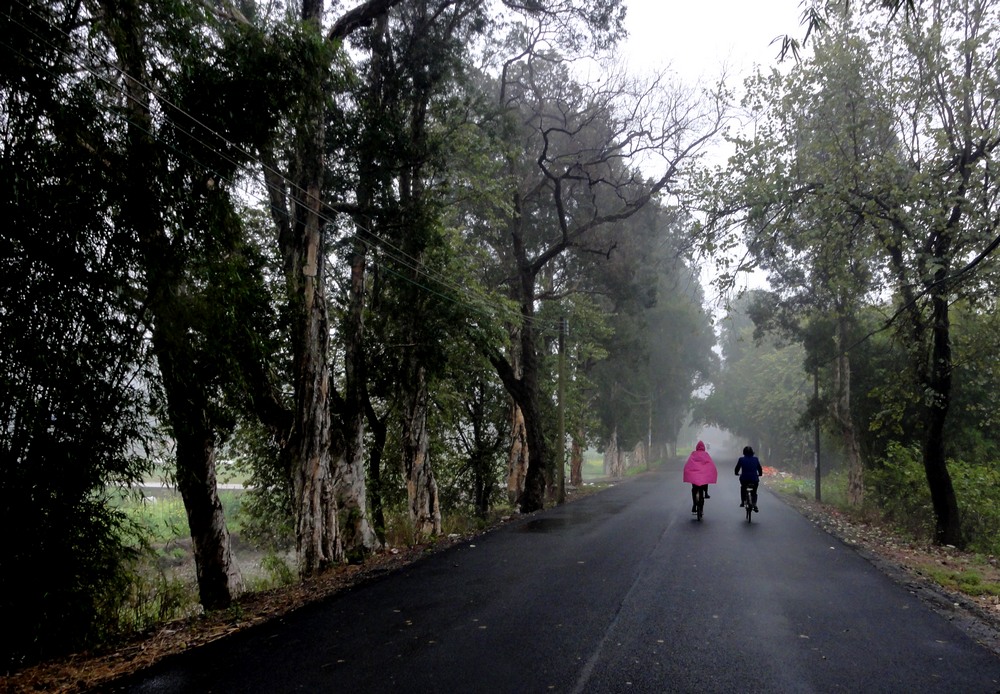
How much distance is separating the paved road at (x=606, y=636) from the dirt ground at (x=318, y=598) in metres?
0.42

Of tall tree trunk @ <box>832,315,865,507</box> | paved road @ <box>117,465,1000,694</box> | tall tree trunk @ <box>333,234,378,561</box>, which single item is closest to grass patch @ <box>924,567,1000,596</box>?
paved road @ <box>117,465,1000,694</box>

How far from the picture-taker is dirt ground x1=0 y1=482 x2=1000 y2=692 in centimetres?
620

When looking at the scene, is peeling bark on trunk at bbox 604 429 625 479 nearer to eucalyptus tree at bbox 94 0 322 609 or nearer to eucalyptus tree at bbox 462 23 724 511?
eucalyptus tree at bbox 462 23 724 511

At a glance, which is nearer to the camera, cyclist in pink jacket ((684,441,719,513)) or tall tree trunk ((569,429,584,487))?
cyclist in pink jacket ((684,441,719,513))

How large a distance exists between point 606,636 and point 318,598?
12.8 ft

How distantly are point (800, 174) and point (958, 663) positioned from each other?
10712 mm

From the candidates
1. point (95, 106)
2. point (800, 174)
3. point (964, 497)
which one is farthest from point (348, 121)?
point (964, 497)

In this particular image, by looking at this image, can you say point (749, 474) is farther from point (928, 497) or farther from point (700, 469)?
point (928, 497)

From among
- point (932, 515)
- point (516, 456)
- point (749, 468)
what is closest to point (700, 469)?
point (749, 468)

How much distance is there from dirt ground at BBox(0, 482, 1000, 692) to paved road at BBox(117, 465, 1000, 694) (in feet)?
1.37

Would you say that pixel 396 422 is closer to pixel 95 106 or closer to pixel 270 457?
pixel 270 457

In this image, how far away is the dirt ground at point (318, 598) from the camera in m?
6.20

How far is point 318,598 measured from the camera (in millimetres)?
8680

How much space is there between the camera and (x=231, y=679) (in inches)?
219
